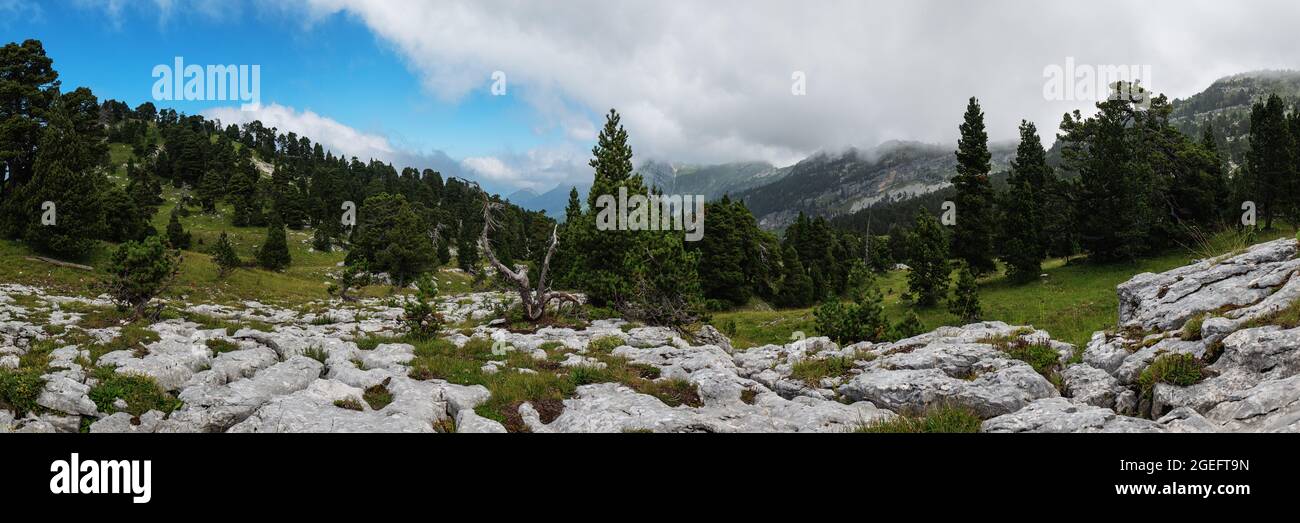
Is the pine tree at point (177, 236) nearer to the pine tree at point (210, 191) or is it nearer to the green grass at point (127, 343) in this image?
the pine tree at point (210, 191)

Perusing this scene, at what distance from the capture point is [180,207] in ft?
321

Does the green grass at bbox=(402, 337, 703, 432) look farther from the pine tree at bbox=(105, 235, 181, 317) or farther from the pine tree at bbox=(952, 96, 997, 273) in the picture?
the pine tree at bbox=(952, 96, 997, 273)

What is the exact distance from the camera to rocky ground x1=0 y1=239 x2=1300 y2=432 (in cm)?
826

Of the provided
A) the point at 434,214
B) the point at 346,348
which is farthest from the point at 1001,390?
the point at 434,214

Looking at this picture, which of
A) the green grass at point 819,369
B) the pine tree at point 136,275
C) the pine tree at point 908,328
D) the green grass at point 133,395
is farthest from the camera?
the pine tree at point 136,275

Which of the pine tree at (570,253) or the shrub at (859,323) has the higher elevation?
the pine tree at (570,253)

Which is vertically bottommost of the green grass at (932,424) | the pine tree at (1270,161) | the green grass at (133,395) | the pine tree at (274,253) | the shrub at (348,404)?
the shrub at (348,404)

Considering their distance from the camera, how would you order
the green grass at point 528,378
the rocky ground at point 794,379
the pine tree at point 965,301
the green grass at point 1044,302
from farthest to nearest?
1. the pine tree at point 965,301
2. the green grass at point 1044,302
3. the green grass at point 528,378
4. the rocky ground at point 794,379

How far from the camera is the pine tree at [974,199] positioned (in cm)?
4719

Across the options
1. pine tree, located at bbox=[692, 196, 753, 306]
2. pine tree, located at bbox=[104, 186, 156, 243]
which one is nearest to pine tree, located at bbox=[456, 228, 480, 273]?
pine tree, located at bbox=[104, 186, 156, 243]

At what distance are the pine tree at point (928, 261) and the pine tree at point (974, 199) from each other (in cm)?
1082

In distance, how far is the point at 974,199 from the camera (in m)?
47.7

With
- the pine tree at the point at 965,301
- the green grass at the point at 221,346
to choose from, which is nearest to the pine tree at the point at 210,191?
the green grass at the point at 221,346
